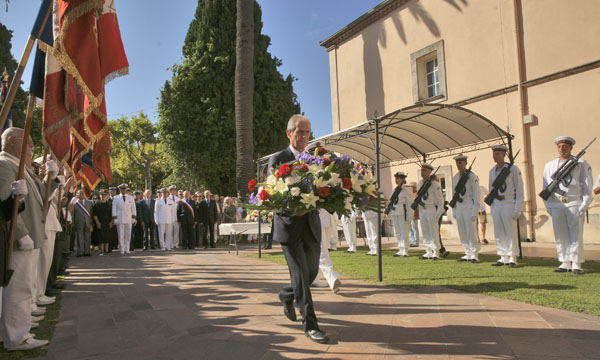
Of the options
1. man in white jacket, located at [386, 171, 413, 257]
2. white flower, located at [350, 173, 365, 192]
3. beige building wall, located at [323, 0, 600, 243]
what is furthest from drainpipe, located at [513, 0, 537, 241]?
white flower, located at [350, 173, 365, 192]

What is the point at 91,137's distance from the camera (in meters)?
5.87

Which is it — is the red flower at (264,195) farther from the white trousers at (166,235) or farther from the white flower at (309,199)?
the white trousers at (166,235)

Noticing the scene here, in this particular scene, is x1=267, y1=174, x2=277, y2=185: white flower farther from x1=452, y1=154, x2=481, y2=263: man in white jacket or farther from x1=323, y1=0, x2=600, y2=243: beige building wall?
x1=323, y1=0, x2=600, y2=243: beige building wall

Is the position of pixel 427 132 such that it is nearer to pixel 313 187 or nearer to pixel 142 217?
pixel 313 187

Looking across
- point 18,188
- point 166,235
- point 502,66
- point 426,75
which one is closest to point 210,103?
point 166,235

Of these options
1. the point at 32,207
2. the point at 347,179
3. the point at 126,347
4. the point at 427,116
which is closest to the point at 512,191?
the point at 427,116

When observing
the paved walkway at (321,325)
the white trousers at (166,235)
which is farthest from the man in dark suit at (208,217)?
the paved walkway at (321,325)

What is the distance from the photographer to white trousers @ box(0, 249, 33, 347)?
371 centimetres

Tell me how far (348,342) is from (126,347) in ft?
6.73

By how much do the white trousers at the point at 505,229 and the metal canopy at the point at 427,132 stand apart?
2158 millimetres

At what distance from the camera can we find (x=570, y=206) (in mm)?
6957

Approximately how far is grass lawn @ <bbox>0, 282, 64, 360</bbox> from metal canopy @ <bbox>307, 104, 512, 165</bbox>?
552 centimetres

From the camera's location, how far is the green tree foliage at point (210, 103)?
83.6ft

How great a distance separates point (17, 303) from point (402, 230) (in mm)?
8618
